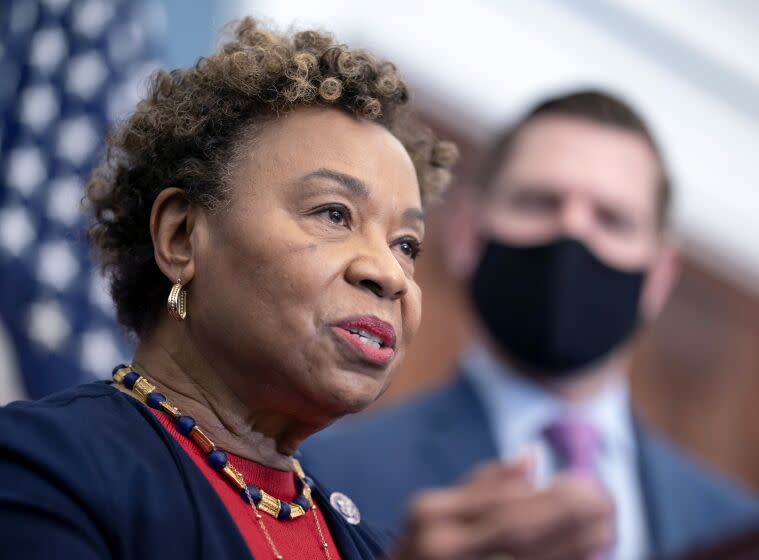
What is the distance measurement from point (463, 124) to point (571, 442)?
2.30 metres

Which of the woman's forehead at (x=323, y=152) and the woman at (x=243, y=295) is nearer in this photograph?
the woman at (x=243, y=295)

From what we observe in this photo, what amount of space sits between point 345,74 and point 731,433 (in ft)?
15.9

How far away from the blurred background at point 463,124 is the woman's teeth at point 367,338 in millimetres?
1956

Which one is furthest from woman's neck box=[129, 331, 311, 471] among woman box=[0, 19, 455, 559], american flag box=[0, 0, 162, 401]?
american flag box=[0, 0, 162, 401]

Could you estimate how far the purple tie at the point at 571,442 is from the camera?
12.5ft

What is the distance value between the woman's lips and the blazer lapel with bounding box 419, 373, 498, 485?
2.00 metres

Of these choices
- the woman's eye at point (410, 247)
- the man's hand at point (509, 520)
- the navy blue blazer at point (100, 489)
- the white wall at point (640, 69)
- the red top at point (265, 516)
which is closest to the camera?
the man's hand at point (509, 520)

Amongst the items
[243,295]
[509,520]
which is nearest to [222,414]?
[243,295]

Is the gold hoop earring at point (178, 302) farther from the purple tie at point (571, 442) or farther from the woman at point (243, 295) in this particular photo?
the purple tie at point (571, 442)

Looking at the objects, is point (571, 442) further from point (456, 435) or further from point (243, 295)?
point (243, 295)

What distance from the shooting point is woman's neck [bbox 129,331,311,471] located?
174 cm

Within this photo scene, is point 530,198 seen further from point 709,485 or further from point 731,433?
point 731,433

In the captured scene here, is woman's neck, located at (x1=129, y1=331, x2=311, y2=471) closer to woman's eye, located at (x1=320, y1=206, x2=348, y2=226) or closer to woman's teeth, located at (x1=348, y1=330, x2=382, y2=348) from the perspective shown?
woman's teeth, located at (x1=348, y1=330, x2=382, y2=348)

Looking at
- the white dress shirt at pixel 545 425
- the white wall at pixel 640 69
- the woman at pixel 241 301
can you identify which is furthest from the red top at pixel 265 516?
the white wall at pixel 640 69
